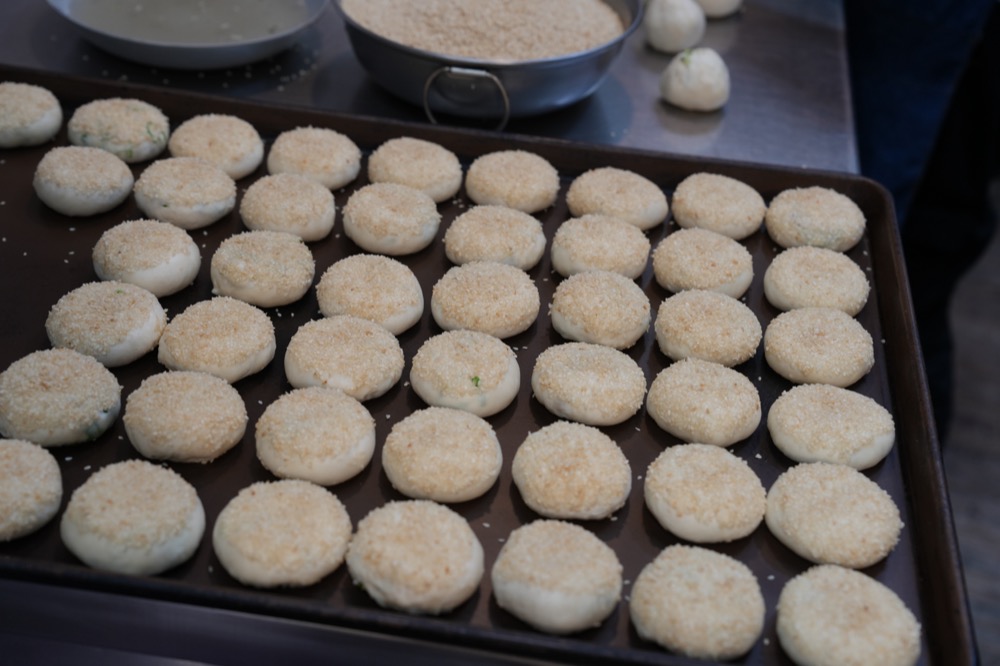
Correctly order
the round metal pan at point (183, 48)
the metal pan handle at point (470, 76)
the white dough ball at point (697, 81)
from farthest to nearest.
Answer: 1. the white dough ball at point (697, 81)
2. the round metal pan at point (183, 48)
3. the metal pan handle at point (470, 76)

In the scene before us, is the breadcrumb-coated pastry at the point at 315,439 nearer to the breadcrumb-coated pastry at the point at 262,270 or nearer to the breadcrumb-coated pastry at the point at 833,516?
the breadcrumb-coated pastry at the point at 262,270

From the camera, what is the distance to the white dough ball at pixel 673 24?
290 centimetres

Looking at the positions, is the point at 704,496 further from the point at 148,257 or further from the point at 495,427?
the point at 148,257

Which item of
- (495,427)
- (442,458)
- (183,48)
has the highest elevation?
(183,48)

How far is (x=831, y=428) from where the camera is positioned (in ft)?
5.76

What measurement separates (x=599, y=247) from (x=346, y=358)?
631mm

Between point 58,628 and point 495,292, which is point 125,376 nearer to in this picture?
point 58,628

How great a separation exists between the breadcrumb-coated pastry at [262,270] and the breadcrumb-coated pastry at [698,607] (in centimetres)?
94

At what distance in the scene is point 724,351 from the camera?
1929 mm

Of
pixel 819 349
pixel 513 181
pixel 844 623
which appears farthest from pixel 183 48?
pixel 844 623

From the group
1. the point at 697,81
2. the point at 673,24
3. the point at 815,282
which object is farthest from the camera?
the point at 673,24

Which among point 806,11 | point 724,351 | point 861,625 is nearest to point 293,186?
point 724,351

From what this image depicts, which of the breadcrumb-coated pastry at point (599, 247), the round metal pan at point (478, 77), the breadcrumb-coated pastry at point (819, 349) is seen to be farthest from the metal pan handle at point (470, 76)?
the breadcrumb-coated pastry at point (819, 349)

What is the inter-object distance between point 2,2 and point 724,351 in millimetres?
2377
